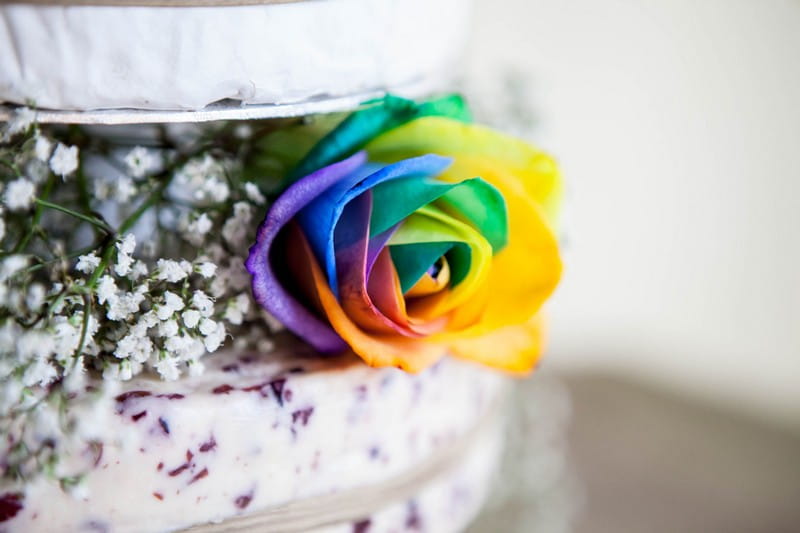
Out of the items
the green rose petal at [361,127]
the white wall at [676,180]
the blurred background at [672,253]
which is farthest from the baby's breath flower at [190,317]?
the white wall at [676,180]

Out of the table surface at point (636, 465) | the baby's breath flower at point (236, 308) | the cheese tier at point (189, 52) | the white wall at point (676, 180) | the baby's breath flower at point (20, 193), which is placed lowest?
the table surface at point (636, 465)

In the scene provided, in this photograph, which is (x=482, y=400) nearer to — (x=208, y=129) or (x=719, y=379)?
(x=208, y=129)

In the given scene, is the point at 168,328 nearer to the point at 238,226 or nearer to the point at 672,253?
the point at 238,226

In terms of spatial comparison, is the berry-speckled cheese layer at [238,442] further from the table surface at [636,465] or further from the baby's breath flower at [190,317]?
the table surface at [636,465]

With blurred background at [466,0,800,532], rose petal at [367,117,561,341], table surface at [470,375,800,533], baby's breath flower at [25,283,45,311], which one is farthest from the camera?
blurred background at [466,0,800,532]

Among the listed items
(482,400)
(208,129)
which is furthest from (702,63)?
(208,129)

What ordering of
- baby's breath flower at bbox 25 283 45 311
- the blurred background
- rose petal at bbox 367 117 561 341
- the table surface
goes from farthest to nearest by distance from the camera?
1. the blurred background
2. the table surface
3. rose petal at bbox 367 117 561 341
4. baby's breath flower at bbox 25 283 45 311

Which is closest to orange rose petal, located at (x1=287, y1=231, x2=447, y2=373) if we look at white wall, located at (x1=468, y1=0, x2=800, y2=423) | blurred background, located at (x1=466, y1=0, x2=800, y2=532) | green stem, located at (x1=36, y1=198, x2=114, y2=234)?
green stem, located at (x1=36, y1=198, x2=114, y2=234)

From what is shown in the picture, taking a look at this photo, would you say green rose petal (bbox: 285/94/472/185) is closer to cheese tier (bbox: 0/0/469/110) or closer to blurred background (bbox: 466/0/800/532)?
cheese tier (bbox: 0/0/469/110)
